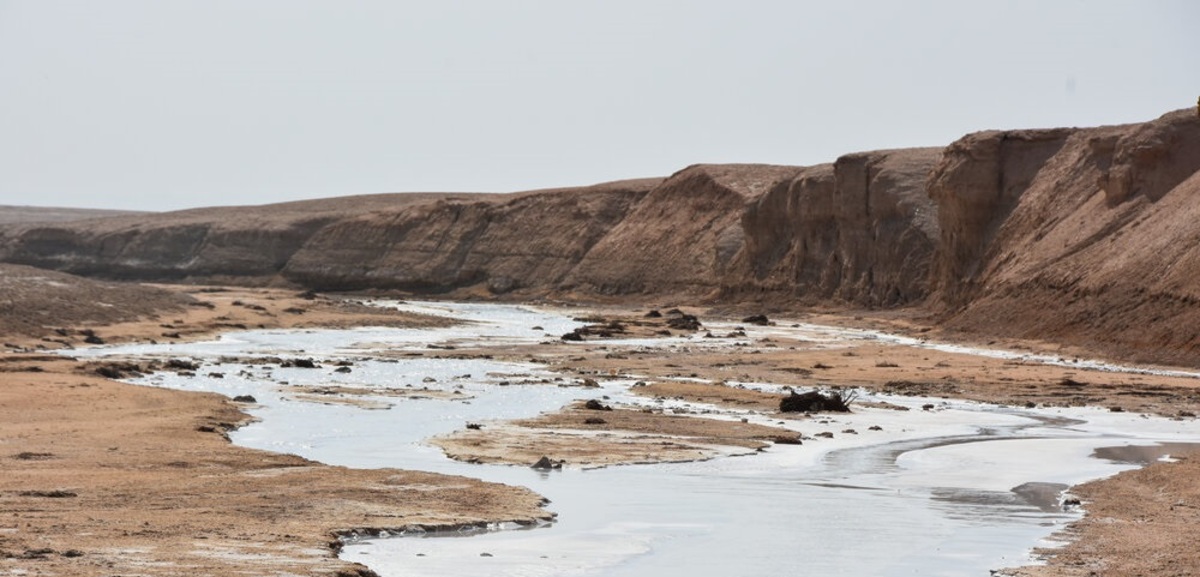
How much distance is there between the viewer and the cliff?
42.7 meters

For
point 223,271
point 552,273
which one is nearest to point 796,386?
point 552,273

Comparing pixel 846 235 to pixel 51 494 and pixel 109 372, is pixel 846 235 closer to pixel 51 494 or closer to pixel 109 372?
pixel 109 372

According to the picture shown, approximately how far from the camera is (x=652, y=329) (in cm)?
5497

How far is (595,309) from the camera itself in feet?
252

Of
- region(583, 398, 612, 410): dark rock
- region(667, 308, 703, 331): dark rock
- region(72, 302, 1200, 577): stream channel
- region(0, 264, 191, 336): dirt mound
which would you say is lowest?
region(72, 302, 1200, 577): stream channel

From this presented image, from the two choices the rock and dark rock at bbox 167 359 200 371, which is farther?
dark rock at bbox 167 359 200 371

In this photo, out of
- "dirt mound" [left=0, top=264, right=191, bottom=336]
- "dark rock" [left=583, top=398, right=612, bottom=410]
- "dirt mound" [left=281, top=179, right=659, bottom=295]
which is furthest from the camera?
"dirt mound" [left=281, top=179, right=659, bottom=295]

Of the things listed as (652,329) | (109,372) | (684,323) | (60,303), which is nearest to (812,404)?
(109,372)

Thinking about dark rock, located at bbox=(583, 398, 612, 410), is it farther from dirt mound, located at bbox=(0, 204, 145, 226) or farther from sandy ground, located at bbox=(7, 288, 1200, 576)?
dirt mound, located at bbox=(0, 204, 145, 226)

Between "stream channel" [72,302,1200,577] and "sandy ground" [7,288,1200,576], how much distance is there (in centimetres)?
63

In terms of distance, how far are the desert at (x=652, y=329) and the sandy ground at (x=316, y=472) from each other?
66 millimetres

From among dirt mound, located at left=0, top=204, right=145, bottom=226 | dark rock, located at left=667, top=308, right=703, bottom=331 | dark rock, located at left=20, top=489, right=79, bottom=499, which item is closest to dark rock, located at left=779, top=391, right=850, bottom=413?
dark rock, located at left=20, top=489, right=79, bottom=499

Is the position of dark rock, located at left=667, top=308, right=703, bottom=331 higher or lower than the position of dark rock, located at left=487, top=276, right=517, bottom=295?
lower

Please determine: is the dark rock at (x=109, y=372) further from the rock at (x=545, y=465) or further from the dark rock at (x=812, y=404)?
the rock at (x=545, y=465)
